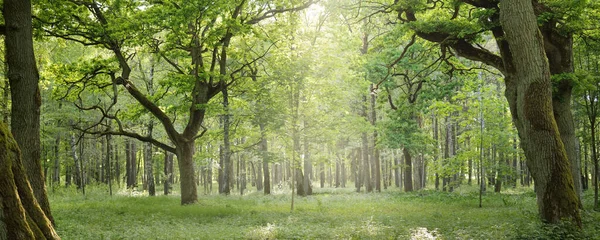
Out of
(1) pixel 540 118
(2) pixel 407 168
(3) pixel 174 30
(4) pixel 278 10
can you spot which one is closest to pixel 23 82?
(3) pixel 174 30

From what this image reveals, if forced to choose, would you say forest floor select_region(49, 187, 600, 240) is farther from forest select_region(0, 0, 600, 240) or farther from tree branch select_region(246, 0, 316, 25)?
tree branch select_region(246, 0, 316, 25)

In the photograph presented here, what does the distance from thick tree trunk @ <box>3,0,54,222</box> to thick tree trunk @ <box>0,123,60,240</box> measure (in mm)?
4849

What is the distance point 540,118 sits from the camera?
30.5 ft

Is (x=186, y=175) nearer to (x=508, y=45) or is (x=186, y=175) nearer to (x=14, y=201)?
(x=14, y=201)

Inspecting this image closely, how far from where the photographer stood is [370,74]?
24609 mm

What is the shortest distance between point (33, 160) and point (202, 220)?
5.87m

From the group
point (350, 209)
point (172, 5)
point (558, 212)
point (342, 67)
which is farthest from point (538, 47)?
point (342, 67)

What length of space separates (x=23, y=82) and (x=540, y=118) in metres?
12.7

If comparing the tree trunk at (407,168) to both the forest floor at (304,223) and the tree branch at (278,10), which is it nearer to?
the forest floor at (304,223)

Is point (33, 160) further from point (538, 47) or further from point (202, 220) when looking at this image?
point (538, 47)

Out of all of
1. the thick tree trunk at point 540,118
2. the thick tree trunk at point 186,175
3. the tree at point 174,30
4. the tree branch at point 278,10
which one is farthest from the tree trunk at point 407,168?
the thick tree trunk at point 540,118

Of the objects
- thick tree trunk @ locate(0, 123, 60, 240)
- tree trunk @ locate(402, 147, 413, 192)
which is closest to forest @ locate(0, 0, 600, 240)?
thick tree trunk @ locate(0, 123, 60, 240)

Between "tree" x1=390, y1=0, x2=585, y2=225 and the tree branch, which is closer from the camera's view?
"tree" x1=390, y1=0, x2=585, y2=225

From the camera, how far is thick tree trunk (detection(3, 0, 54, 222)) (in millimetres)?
10172
